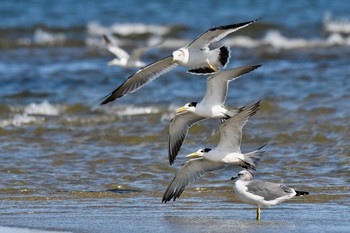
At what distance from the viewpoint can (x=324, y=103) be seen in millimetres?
11289

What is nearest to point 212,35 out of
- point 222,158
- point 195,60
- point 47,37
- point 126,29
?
point 195,60

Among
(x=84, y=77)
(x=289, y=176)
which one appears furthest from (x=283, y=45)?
(x=289, y=176)

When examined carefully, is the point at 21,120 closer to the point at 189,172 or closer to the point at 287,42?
the point at 189,172

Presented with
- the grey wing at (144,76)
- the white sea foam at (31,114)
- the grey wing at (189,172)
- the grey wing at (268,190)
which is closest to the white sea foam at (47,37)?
the white sea foam at (31,114)

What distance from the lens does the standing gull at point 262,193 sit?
6547 millimetres

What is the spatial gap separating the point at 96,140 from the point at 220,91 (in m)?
2.63

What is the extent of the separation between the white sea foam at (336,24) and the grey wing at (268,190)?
13.4m

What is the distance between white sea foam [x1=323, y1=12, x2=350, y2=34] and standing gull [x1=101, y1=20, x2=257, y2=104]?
457 inches

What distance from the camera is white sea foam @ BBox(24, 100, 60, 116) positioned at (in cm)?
1178

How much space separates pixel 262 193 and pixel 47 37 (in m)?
14.2

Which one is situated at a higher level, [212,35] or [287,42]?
[287,42]

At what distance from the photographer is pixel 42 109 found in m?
12.0

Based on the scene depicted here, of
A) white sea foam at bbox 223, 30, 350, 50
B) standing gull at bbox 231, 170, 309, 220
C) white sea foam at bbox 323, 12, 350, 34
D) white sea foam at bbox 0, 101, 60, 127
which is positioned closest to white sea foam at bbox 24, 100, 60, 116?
white sea foam at bbox 0, 101, 60, 127

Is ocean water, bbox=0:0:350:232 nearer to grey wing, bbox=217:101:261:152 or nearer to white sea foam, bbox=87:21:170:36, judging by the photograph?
grey wing, bbox=217:101:261:152
